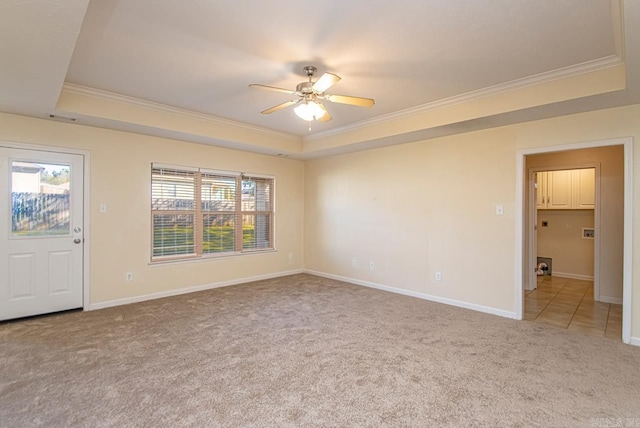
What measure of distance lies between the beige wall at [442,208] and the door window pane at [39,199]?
159 inches

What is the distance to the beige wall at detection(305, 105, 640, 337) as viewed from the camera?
3699 mm

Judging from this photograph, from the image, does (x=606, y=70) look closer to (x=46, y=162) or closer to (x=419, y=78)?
(x=419, y=78)

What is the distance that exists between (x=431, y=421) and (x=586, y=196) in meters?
6.10

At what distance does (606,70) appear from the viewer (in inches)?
114

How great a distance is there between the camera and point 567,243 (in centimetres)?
627

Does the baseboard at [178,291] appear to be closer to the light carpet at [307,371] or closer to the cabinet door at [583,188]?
the light carpet at [307,371]

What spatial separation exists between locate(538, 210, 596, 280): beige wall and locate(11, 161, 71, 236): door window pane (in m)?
8.19

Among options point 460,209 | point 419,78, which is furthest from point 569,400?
point 419,78

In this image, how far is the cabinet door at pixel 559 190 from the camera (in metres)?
6.22

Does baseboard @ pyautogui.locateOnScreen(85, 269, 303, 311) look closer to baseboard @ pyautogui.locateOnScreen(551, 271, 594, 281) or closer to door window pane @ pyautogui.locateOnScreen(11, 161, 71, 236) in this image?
door window pane @ pyautogui.locateOnScreen(11, 161, 71, 236)

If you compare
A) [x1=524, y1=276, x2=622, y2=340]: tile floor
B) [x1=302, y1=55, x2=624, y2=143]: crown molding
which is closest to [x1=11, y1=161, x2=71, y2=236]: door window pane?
[x1=302, y1=55, x2=624, y2=143]: crown molding

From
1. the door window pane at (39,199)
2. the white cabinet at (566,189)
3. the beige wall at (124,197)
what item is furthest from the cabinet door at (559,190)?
the door window pane at (39,199)

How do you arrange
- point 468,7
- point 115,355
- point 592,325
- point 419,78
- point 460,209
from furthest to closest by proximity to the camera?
point 460,209, point 592,325, point 419,78, point 115,355, point 468,7

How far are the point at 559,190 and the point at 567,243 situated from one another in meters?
1.05
